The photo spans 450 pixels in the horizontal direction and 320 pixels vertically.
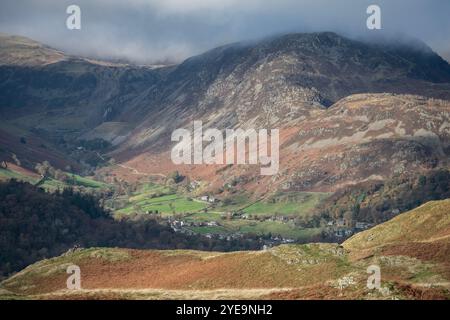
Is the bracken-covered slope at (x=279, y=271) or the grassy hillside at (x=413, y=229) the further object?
the grassy hillside at (x=413, y=229)

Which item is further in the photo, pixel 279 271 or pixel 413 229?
pixel 413 229

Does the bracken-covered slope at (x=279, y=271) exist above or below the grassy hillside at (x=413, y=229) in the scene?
below

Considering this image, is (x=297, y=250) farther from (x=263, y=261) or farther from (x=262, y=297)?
(x=262, y=297)

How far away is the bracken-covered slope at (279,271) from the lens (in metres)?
73.4

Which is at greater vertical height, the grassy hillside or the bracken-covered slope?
the grassy hillside

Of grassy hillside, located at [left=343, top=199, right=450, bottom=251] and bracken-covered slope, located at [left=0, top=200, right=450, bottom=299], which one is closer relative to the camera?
bracken-covered slope, located at [left=0, top=200, right=450, bottom=299]

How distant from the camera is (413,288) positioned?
218 feet

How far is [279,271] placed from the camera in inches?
3568

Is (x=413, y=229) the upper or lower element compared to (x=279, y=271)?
upper

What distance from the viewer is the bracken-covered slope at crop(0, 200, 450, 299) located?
73.4 metres
